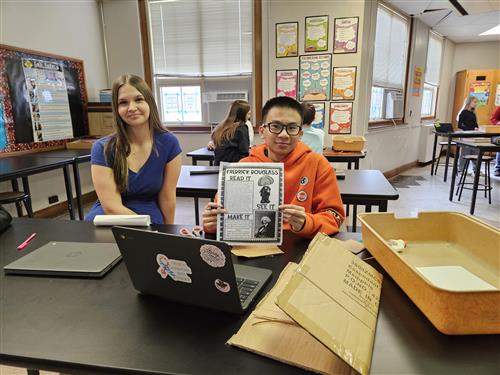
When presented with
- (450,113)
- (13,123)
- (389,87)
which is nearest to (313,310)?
(13,123)

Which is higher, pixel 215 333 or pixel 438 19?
pixel 438 19

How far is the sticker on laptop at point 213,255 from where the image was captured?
61 centimetres

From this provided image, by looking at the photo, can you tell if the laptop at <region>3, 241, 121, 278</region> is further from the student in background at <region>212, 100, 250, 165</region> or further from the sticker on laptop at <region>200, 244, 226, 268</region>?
the student in background at <region>212, 100, 250, 165</region>

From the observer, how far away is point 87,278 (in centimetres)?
88

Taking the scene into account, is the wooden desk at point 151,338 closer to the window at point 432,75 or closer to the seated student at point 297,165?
the seated student at point 297,165

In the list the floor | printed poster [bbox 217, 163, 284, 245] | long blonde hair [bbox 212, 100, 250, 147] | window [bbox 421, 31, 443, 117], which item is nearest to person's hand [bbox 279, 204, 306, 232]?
printed poster [bbox 217, 163, 284, 245]

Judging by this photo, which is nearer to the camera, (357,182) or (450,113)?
(357,182)

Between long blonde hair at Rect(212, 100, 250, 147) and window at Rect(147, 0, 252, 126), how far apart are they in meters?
1.43

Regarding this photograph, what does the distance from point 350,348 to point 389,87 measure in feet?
18.9

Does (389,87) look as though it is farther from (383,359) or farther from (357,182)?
(383,359)

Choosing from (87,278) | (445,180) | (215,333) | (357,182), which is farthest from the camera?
(445,180)

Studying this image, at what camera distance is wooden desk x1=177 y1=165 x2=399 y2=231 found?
193 cm

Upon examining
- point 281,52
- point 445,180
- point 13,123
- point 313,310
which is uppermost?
point 281,52

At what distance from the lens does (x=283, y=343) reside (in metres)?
0.60
